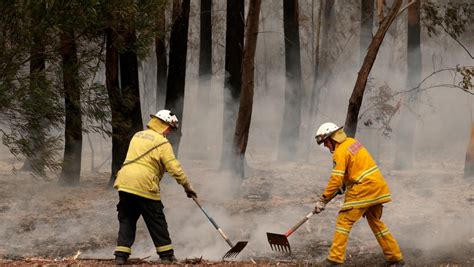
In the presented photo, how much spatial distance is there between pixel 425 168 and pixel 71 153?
11.3 m

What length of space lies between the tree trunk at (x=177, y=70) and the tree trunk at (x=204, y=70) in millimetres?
4425

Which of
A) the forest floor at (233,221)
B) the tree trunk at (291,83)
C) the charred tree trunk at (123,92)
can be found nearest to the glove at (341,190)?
the forest floor at (233,221)

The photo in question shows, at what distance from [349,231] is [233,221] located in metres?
5.07

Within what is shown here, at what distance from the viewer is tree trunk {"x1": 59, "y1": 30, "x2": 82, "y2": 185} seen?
1541 centimetres

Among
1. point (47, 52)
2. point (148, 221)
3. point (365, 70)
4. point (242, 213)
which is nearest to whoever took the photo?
point (148, 221)

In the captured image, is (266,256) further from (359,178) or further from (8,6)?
(8,6)

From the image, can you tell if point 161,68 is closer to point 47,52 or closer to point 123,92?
point 123,92

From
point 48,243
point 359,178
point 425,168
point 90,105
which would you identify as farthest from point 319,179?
point 359,178

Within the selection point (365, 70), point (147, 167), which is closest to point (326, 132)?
point (147, 167)

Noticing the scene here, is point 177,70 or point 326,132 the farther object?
point 177,70

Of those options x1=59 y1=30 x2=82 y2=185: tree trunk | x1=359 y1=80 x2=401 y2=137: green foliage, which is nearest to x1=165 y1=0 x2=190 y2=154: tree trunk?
x1=59 y1=30 x2=82 y2=185: tree trunk

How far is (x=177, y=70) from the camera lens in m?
19.8

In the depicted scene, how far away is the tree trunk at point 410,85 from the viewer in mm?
22422

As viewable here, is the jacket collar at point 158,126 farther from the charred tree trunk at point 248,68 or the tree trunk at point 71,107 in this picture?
the charred tree trunk at point 248,68
